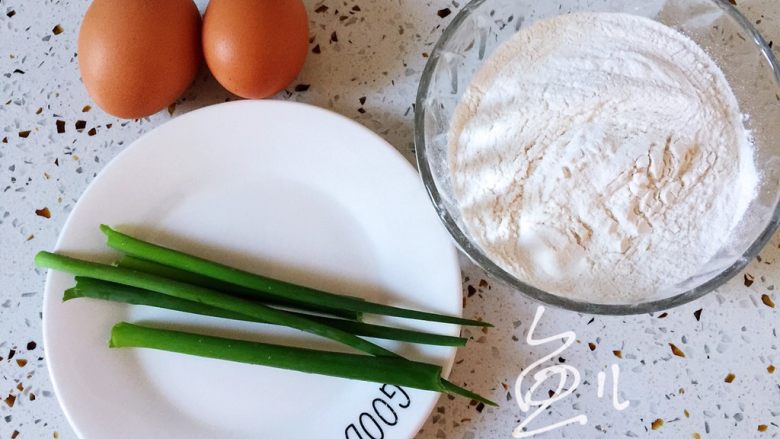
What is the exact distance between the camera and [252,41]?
0.91m

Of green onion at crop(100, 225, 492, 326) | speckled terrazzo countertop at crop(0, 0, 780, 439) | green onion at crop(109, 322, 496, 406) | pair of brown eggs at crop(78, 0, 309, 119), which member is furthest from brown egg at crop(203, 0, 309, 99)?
green onion at crop(109, 322, 496, 406)

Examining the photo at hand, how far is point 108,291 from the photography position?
3.08ft

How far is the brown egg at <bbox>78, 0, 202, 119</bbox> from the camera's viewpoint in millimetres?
908

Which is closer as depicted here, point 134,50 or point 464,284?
point 134,50

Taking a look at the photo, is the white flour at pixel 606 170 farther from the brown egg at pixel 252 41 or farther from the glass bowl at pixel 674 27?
the brown egg at pixel 252 41

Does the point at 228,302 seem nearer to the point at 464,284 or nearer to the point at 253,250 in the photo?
the point at 253,250

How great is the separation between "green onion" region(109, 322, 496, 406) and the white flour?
0.18 metres

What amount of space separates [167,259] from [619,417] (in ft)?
2.24

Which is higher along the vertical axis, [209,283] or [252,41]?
[252,41]

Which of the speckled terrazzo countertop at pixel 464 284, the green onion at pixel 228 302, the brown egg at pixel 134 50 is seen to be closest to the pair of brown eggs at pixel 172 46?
the brown egg at pixel 134 50

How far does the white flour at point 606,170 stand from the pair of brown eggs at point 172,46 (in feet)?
0.89

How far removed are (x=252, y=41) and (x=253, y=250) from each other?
1.00 ft

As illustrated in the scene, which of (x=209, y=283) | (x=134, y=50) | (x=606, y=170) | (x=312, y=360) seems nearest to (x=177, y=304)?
(x=209, y=283)

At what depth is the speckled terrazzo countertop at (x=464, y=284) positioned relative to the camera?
3.27 ft
